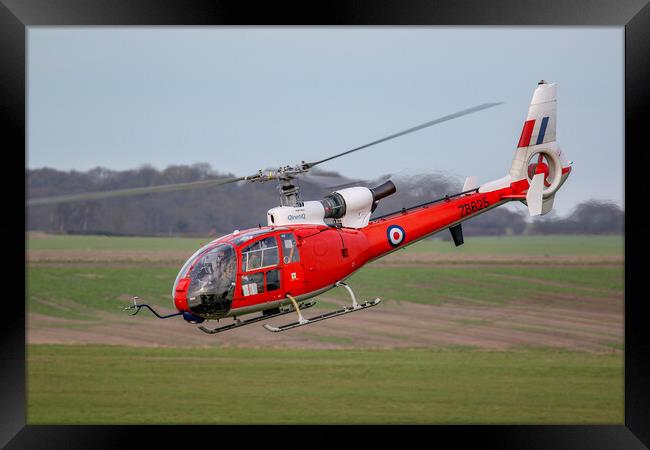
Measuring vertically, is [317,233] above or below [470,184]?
below

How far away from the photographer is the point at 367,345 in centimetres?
3247

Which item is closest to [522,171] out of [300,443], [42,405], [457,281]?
[300,443]

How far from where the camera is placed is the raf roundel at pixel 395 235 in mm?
12414

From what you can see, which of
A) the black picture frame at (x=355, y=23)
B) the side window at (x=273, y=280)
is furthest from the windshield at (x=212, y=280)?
the black picture frame at (x=355, y=23)

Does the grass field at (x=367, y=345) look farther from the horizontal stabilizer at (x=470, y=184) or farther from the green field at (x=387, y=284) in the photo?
the horizontal stabilizer at (x=470, y=184)

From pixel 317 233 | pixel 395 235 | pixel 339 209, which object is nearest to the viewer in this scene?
pixel 317 233

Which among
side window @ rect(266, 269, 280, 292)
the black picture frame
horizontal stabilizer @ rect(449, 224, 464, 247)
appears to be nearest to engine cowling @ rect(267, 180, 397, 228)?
side window @ rect(266, 269, 280, 292)

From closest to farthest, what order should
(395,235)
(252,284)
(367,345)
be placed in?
(252,284), (395,235), (367,345)

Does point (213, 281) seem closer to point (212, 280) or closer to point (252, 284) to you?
point (212, 280)

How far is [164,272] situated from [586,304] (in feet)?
58.4

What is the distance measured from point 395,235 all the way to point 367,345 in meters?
20.4

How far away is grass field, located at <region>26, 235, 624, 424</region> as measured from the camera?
26547mm

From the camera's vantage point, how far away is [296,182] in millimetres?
11562

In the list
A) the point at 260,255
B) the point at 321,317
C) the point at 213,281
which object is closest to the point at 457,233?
the point at 321,317
